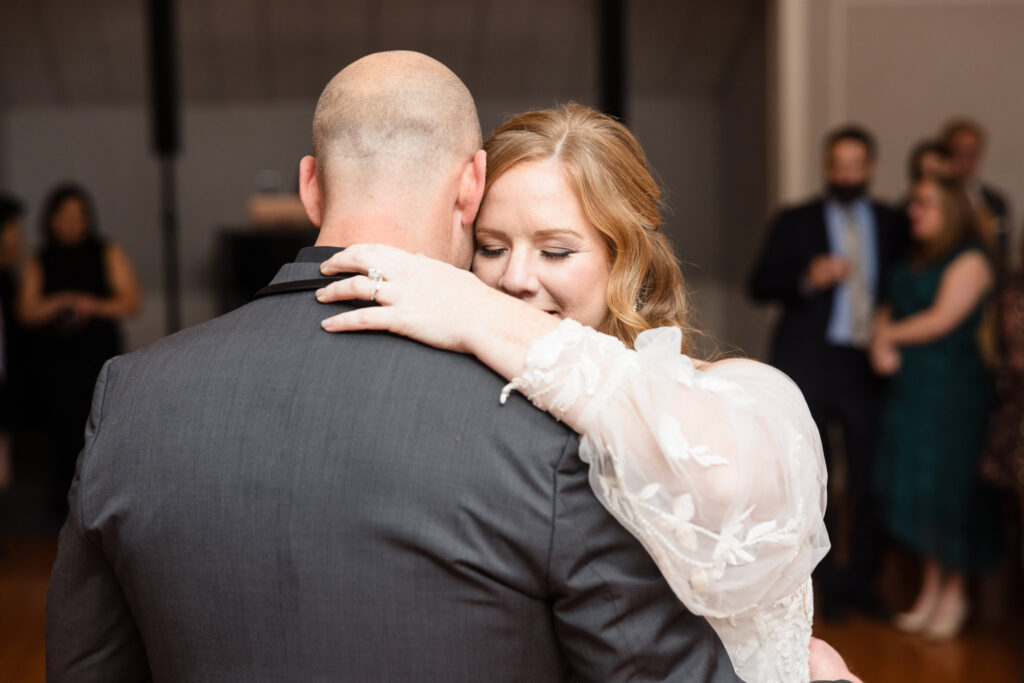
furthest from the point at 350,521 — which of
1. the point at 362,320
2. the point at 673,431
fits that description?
the point at 673,431

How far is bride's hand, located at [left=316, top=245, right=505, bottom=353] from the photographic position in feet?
3.93

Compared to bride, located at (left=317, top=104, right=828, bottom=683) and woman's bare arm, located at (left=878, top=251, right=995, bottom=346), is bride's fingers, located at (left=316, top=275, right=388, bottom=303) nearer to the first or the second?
bride, located at (left=317, top=104, right=828, bottom=683)

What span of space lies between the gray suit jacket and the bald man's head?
0.18 m

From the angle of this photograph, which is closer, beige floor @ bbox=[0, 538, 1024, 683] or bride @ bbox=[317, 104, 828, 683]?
bride @ bbox=[317, 104, 828, 683]

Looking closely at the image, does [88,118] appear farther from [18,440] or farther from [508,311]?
[508,311]

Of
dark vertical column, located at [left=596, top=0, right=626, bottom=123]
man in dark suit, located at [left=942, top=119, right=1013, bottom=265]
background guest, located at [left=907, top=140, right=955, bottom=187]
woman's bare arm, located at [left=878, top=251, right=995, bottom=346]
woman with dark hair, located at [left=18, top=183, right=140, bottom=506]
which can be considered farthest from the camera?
dark vertical column, located at [left=596, top=0, right=626, bottom=123]

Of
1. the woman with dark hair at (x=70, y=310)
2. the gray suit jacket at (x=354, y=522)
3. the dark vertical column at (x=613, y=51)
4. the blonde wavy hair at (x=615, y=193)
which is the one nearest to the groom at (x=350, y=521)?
the gray suit jacket at (x=354, y=522)

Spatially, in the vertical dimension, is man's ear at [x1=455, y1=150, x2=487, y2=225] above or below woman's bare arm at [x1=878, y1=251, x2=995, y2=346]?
above

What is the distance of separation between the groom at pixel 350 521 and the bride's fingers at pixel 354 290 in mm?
31

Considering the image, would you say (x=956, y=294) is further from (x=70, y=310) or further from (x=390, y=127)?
(x=70, y=310)

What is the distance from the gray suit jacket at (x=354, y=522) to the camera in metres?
1.15

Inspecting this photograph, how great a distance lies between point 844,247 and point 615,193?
287 centimetres

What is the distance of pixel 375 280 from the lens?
121 cm

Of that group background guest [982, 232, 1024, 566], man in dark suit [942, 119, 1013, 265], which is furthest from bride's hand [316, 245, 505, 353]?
man in dark suit [942, 119, 1013, 265]
